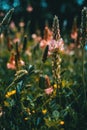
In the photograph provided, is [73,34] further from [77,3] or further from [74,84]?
[77,3]

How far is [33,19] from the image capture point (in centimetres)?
1198

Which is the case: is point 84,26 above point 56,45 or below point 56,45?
above

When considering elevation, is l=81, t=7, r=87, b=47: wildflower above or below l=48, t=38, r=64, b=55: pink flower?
above

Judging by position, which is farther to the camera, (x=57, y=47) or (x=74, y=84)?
(x=74, y=84)

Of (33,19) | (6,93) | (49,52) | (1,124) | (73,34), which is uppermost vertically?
(33,19)

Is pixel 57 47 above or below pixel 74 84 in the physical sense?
above

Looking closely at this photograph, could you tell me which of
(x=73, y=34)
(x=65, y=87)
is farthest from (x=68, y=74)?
(x=65, y=87)

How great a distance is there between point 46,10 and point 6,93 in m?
8.96

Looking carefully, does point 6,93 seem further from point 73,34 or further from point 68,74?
point 73,34

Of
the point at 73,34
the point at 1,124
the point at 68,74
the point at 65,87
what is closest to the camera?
the point at 1,124

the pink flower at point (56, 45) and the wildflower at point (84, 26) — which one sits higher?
the wildflower at point (84, 26)

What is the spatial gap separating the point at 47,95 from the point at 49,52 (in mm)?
341

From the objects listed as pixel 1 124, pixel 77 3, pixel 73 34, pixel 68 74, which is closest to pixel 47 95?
pixel 1 124

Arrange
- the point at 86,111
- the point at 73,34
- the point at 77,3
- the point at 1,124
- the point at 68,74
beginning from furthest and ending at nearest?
the point at 77,3, the point at 73,34, the point at 68,74, the point at 86,111, the point at 1,124
